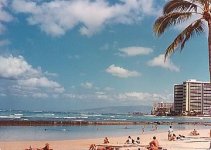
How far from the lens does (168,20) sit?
15.9 m

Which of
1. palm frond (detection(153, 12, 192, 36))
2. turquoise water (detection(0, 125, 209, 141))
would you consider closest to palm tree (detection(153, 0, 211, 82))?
palm frond (detection(153, 12, 192, 36))

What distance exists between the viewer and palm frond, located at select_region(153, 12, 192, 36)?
15.8m

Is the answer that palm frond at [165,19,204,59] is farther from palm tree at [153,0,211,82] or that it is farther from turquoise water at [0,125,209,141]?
turquoise water at [0,125,209,141]

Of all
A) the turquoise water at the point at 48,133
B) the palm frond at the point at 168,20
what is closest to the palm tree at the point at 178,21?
the palm frond at the point at 168,20

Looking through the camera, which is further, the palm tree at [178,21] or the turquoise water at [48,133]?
the turquoise water at [48,133]

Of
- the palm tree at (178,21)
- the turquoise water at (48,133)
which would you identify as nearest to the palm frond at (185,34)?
the palm tree at (178,21)

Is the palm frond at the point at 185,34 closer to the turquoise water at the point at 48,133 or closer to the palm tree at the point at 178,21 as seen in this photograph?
the palm tree at the point at 178,21

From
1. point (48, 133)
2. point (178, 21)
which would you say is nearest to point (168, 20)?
point (178, 21)

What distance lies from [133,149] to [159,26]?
953 centimetres

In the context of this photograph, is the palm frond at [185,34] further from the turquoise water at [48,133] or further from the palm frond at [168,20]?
the turquoise water at [48,133]

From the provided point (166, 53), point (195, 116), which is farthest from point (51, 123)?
point (195, 116)

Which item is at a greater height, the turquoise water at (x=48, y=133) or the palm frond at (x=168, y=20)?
the palm frond at (x=168, y=20)

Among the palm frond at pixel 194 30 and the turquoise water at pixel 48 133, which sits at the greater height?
the palm frond at pixel 194 30

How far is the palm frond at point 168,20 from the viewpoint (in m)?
15.8
